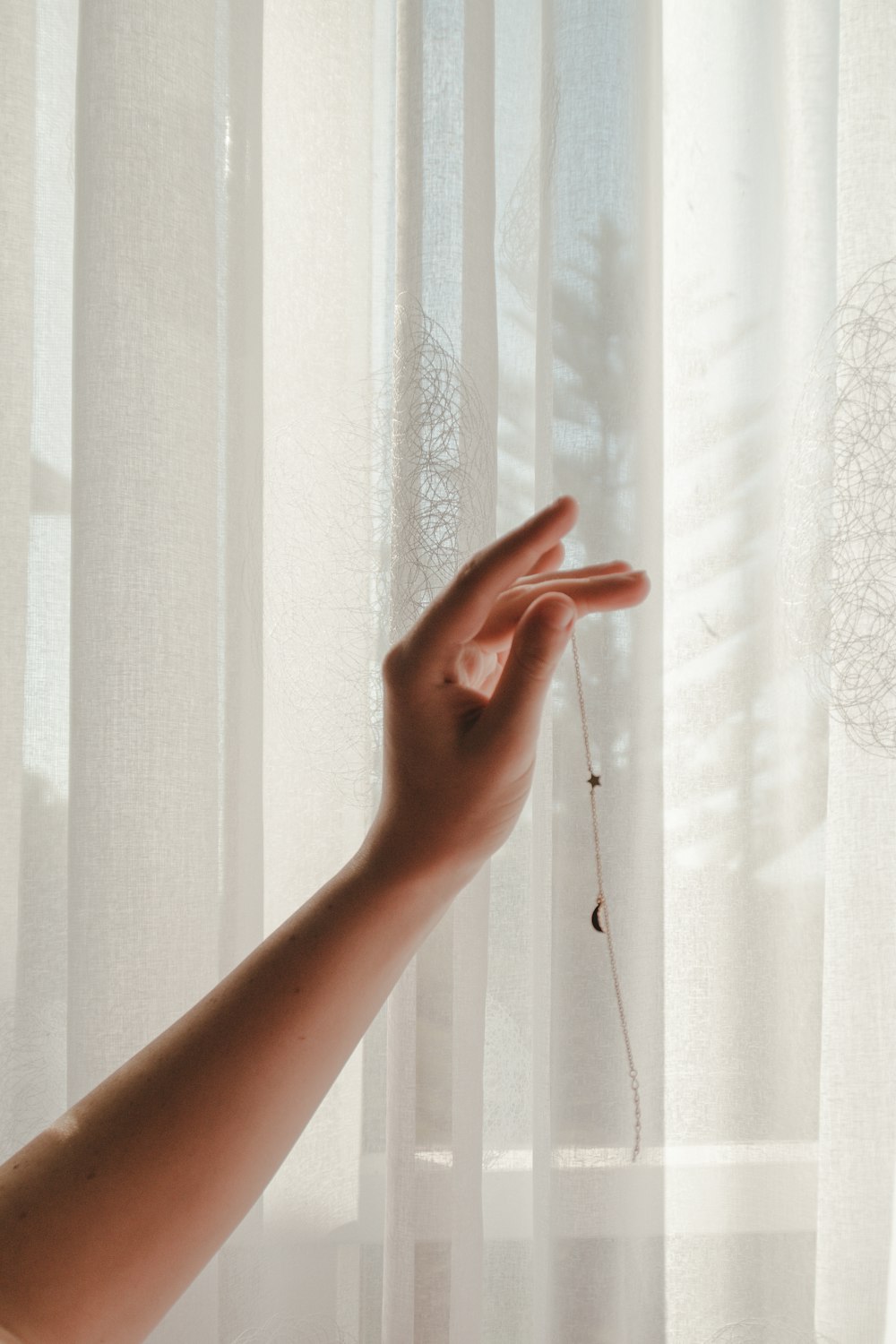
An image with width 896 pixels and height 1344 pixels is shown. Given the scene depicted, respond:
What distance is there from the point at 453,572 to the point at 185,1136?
39 cm

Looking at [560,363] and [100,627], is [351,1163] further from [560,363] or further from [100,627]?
[560,363]

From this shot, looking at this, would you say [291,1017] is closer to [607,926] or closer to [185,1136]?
[185,1136]

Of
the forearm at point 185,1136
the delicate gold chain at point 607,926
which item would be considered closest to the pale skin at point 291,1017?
the forearm at point 185,1136

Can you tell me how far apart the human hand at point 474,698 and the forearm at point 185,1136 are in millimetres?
40

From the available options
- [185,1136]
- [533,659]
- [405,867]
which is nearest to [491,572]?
[533,659]

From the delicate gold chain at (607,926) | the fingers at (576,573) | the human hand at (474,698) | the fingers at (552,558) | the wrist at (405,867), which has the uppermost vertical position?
the fingers at (552,558)

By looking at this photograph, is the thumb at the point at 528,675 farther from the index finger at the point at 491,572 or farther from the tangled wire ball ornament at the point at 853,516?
the tangled wire ball ornament at the point at 853,516

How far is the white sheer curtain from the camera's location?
685mm

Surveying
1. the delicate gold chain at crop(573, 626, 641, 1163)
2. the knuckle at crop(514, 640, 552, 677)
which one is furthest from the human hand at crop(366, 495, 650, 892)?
the delicate gold chain at crop(573, 626, 641, 1163)

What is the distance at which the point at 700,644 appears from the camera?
0.71 metres

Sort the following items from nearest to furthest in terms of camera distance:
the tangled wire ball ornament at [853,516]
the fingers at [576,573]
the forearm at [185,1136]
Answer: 1. the forearm at [185,1136]
2. the fingers at [576,573]
3. the tangled wire ball ornament at [853,516]

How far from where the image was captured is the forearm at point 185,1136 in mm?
378

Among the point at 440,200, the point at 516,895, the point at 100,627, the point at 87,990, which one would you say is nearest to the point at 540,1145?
the point at 516,895

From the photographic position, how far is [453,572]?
67cm
